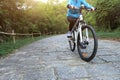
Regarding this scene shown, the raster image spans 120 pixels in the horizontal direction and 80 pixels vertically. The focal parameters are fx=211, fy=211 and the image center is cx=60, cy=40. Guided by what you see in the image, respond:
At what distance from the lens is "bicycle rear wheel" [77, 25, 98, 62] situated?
4.12 metres

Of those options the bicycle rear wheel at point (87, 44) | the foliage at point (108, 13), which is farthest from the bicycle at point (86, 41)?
the foliage at point (108, 13)

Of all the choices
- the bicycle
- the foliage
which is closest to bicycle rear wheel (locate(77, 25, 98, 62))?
the bicycle

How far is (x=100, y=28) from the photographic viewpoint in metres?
20.8

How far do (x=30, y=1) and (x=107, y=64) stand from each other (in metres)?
20.7

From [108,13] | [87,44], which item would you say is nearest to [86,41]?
[87,44]

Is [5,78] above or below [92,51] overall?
below

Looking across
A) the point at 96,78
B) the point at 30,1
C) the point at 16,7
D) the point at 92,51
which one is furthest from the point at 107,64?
the point at 30,1

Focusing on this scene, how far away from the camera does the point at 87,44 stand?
14.6ft

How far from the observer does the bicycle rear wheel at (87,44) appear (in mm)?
4125

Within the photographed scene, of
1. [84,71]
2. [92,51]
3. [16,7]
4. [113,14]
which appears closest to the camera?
[84,71]

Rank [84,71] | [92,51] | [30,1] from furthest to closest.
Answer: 1. [30,1]
2. [92,51]
3. [84,71]

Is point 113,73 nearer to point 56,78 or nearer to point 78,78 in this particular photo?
point 78,78

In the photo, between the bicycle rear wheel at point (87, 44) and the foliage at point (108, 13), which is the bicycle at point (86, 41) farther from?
the foliage at point (108, 13)

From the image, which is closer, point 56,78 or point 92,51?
point 56,78
